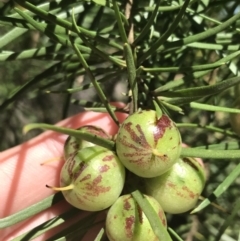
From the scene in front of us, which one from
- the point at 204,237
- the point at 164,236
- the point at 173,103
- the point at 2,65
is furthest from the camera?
the point at 2,65

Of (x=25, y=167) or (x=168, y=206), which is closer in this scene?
(x=168, y=206)

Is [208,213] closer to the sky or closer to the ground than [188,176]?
closer to the ground

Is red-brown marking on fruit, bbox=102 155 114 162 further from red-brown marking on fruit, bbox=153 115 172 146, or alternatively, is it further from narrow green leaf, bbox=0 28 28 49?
narrow green leaf, bbox=0 28 28 49

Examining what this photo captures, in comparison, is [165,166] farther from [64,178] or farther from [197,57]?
[197,57]

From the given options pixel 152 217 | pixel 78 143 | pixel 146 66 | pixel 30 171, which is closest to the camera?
pixel 152 217

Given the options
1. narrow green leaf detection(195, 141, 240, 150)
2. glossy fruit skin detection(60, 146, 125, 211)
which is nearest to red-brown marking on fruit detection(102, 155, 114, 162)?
glossy fruit skin detection(60, 146, 125, 211)

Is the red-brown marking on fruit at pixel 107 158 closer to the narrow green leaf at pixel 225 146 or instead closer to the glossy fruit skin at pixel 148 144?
the glossy fruit skin at pixel 148 144

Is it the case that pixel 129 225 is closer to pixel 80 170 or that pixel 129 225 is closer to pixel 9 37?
pixel 80 170

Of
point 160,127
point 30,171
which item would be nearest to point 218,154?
point 160,127

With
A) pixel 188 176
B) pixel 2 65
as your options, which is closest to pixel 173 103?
pixel 188 176
